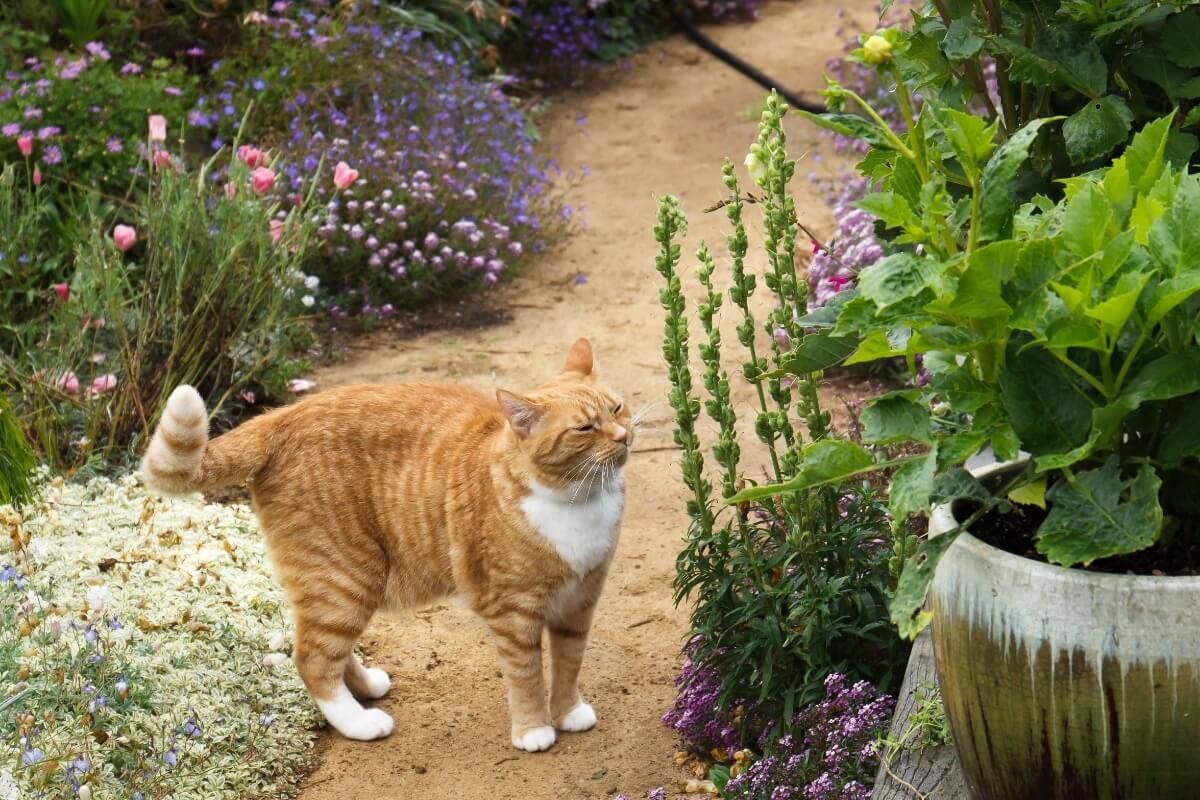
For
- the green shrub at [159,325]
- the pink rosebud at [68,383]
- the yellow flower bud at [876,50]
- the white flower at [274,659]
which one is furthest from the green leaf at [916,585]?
the pink rosebud at [68,383]

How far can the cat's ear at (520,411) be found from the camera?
3.60 meters

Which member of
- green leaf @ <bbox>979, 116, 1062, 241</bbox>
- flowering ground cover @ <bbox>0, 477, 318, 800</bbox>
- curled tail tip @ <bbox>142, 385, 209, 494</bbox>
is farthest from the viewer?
curled tail tip @ <bbox>142, 385, 209, 494</bbox>

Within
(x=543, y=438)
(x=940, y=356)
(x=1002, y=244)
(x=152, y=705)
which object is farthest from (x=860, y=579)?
(x=152, y=705)

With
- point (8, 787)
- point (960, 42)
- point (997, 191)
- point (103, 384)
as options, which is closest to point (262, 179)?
point (103, 384)

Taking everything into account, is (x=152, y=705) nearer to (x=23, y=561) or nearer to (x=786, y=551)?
(x=23, y=561)

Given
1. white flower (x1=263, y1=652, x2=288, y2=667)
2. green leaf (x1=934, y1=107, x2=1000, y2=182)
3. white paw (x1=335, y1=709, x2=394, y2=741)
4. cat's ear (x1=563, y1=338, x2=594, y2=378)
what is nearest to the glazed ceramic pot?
green leaf (x1=934, y1=107, x2=1000, y2=182)

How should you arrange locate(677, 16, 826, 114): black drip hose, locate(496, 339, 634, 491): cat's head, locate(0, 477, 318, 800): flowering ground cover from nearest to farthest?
locate(0, 477, 318, 800): flowering ground cover
locate(496, 339, 634, 491): cat's head
locate(677, 16, 826, 114): black drip hose

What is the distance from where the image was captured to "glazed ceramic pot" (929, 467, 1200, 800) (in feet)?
6.75

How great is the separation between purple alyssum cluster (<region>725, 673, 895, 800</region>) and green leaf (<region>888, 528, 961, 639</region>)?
2.92 ft

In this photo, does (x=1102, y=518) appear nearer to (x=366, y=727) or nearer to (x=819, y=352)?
(x=819, y=352)

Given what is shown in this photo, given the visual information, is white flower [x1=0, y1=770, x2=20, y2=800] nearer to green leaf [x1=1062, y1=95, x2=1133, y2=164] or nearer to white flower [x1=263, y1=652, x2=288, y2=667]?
white flower [x1=263, y1=652, x2=288, y2=667]

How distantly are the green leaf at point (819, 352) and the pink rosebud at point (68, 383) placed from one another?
333 centimetres

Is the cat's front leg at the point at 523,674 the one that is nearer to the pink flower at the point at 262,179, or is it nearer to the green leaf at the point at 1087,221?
the green leaf at the point at 1087,221

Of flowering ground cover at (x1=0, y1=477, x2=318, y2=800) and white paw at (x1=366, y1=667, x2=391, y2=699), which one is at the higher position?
flowering ground cover at (x1=0, y1=477, x2=318, y2=800)
